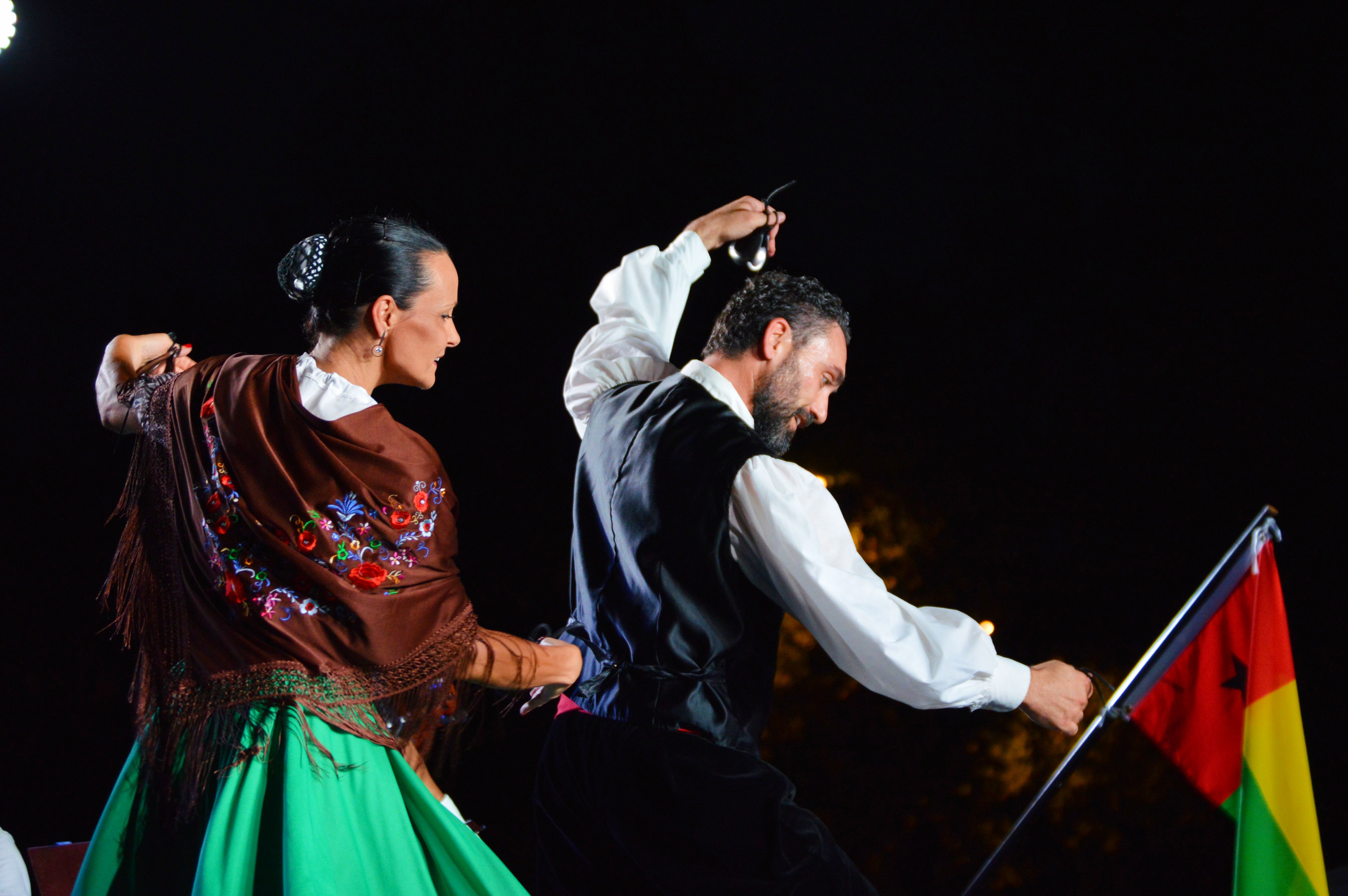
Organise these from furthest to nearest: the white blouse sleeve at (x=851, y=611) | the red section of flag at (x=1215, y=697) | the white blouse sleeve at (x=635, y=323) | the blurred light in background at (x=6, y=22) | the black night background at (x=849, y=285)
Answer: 1. the black night background at (x=849, y=285)
2. the blurred light in background at (x=6, y=22)
3. the white blouse sleeve at (x=635, y=323)
4. the red section of flag at (x=1215, y=697)
5. the white blouse sleeve at (x=851, y=611)

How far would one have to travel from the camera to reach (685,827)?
1386mm

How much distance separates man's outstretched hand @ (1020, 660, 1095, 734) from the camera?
1462 millimetres

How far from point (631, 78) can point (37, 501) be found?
196 cm

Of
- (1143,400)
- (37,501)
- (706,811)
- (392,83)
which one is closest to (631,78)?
(392,83)

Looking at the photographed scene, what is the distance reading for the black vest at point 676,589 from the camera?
142 cm

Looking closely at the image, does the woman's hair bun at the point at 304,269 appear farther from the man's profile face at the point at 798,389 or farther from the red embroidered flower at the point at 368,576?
the man's profile face at the point at 798,389

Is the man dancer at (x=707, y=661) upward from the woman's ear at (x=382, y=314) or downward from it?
downward

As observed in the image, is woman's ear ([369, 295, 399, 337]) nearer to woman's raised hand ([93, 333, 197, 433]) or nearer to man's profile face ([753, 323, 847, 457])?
woman's raised hand ([93, 333, 197, 433])

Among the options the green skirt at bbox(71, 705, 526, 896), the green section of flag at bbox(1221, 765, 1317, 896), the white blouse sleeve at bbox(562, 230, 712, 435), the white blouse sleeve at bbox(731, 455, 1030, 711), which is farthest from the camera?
the white blouse sleeve at bbox(562, 230, 712, 435)

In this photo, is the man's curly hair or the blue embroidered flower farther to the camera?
the man's curly hair

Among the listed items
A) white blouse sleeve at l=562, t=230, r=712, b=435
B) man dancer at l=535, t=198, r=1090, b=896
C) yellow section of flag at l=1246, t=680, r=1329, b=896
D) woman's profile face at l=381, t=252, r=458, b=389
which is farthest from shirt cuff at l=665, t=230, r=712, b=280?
yellow section of flag at l=1246, t=680, r=1329, b=896

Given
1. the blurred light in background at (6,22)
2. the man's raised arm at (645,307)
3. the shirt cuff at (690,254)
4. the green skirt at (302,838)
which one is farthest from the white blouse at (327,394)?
the blurred light in background at (6,22)

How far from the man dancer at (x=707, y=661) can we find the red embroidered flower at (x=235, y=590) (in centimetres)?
54

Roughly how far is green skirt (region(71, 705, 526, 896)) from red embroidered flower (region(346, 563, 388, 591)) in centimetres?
18
